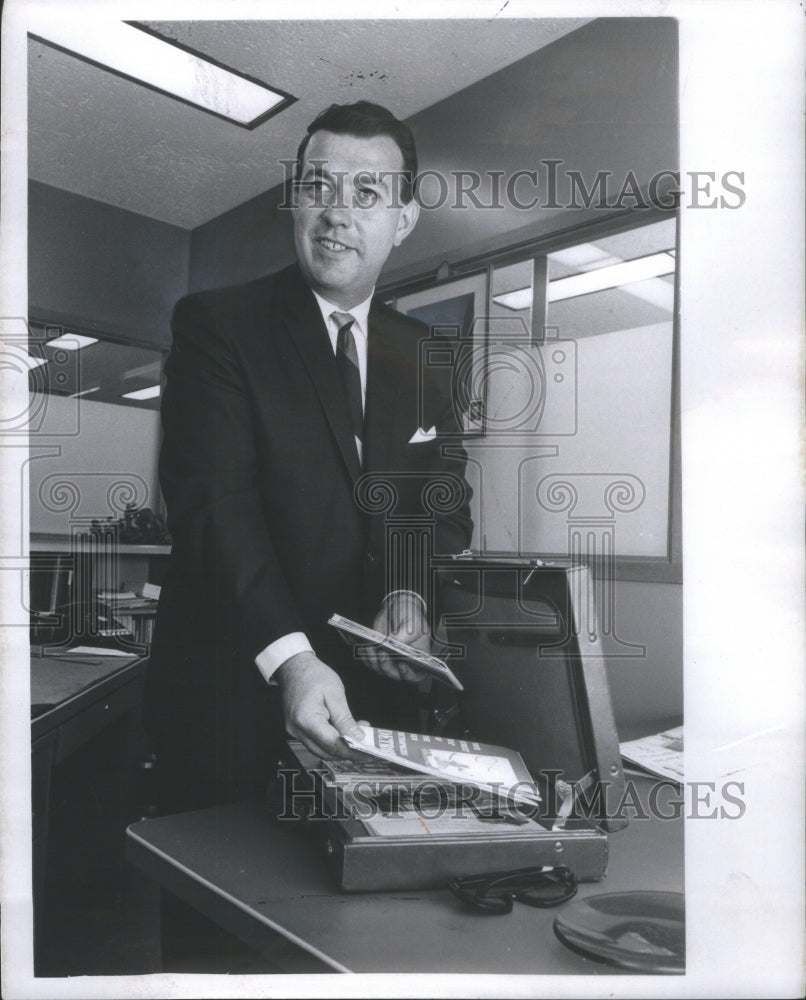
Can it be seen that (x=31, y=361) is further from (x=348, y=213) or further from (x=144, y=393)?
(x=348, y=213)

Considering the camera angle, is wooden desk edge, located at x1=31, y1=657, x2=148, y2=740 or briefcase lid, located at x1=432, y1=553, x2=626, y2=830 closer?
briefcase lid, located at x1=432, y1=553, x2=626, y2=830

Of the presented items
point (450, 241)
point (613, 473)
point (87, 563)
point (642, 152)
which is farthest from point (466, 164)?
point (87, 563)

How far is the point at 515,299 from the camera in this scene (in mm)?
1251

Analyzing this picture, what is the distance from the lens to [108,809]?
1.32m

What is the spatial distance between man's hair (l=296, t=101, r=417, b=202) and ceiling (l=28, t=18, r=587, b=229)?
0.04ft

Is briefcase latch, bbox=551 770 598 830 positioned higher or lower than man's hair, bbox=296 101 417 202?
lower

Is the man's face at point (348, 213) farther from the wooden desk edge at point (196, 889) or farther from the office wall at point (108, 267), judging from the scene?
the wooden desk edge at point (196, 889)

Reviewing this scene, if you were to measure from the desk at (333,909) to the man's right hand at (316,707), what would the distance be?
98 mm

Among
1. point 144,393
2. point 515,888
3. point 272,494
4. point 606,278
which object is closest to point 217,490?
point 272,494

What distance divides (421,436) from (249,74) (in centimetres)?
56

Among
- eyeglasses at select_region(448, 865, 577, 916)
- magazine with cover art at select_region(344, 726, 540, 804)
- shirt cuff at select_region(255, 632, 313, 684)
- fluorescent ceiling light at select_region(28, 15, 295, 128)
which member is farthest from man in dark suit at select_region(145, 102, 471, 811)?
eyeglasses at select_region(448, 865, 577, 916)

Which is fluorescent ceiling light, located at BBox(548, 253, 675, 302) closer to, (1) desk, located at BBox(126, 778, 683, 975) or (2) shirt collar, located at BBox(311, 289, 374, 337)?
(2) shirt collar, located at BBox(311, 289, 374, 337)

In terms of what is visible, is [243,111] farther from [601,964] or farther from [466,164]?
[601,964]

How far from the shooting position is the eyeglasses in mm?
679
